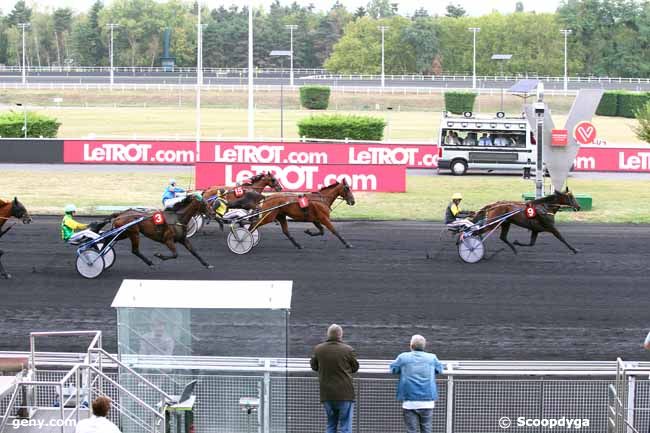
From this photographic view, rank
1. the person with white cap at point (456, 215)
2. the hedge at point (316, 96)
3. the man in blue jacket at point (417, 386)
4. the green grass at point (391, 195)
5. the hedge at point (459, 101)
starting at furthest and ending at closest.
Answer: the hedge at point (316, 96), the hedge at point (459, 101), the green grass at point (391, 195), the person with white cap at point (456, 215), the man in blue jacket at point (417, 386)

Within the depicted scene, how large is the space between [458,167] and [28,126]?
17.2 metres

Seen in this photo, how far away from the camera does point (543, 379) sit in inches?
328

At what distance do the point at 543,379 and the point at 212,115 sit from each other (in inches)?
2273

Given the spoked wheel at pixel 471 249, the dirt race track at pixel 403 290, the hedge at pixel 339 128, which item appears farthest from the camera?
the hedge at pixel 339 128

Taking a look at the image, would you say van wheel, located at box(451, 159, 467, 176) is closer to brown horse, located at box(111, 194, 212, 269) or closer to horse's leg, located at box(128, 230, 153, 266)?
brown horse, located at box(111, 194, 212, 269)

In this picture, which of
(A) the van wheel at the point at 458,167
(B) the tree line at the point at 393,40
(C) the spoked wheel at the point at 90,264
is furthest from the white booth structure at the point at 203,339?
(B) the tree line at the point at 393,40

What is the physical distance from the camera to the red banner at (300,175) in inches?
1040

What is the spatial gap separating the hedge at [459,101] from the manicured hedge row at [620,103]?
29.5 ft

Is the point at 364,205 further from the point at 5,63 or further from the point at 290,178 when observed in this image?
the point at 5,63

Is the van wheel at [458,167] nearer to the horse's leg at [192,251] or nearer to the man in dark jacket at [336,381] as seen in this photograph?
the horse's leg at [192,251]

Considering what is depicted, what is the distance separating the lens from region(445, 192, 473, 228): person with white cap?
1764 cm

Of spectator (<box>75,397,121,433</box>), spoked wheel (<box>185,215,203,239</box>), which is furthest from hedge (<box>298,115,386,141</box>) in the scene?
spectator (<box>75,397,121,433</box>)

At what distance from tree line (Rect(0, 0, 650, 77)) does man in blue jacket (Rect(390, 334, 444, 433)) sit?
84285 mm

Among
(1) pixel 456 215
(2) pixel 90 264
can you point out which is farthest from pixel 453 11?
(2) pixel 90 264
